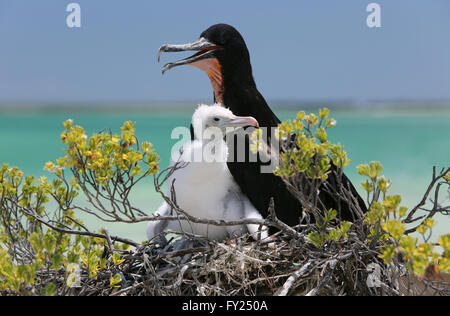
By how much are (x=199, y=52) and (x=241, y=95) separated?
0.26 meters

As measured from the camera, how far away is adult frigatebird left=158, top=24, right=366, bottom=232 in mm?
2268

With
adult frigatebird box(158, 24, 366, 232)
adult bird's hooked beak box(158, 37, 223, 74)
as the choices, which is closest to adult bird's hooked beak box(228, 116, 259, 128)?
adult frigatebird box(158, 24, 366, 232)

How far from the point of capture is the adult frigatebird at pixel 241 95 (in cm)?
227

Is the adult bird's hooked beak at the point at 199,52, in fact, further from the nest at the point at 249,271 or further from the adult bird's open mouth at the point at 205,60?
the nest at the point at 249,271

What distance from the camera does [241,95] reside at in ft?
8.02

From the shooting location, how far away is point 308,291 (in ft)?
6.16

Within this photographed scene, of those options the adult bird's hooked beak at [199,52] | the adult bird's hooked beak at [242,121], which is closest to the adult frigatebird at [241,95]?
the adult bird's hooked beak at [199,52]

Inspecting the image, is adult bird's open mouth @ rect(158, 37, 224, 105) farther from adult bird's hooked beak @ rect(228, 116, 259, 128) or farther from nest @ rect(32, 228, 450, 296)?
nest @ rect(32, 228, 450, 296)

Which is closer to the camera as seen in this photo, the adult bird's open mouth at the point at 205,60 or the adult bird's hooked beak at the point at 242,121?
the adult bird's hooked beak at the point at 242,121

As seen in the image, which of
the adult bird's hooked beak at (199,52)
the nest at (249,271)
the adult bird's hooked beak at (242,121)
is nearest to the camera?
the nest at (249,271)

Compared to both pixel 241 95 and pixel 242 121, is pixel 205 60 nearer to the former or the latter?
pixel 241 95
